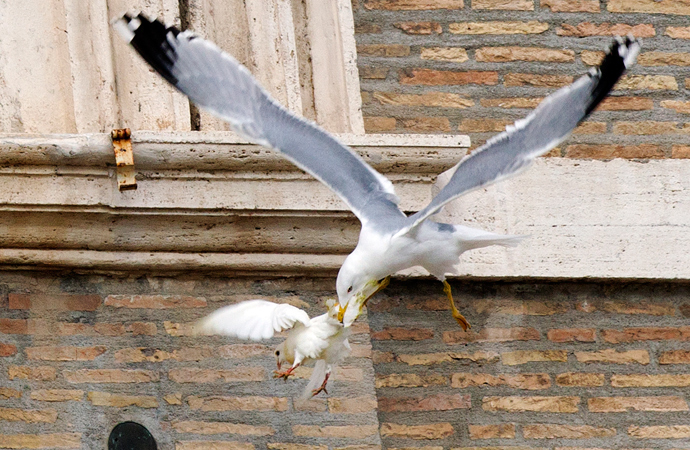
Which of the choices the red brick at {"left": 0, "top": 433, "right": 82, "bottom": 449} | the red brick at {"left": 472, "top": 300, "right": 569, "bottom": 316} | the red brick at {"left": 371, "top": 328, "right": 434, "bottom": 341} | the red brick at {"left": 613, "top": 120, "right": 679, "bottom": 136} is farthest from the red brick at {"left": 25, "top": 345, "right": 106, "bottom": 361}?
the red brick at {"left": 613, "top": 120, "right": 679, "bottom": 136}

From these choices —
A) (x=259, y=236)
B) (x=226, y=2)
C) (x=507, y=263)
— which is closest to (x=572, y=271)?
(x=507, y=263)

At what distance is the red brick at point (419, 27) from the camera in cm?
418

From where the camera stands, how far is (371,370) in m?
3.70

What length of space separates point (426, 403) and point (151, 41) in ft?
4.38

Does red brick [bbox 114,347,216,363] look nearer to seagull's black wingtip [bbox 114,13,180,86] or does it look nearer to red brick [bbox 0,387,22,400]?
red brick [bbox 0,387,22,400]

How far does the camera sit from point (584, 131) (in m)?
4.19

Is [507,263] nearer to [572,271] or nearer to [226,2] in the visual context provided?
[572,271]

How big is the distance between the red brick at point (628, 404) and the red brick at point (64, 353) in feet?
4.70

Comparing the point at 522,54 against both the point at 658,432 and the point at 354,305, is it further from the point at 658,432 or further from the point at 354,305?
the point at 354,305

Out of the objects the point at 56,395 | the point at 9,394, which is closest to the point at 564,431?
the point at 56,395

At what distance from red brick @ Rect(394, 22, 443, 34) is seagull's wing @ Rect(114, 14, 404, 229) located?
97 cm

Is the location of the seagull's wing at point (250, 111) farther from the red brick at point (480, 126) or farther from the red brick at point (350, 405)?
the red brick at point (480, 126)

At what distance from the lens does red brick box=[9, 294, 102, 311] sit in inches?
143

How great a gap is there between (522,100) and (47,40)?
1446 millimetres
